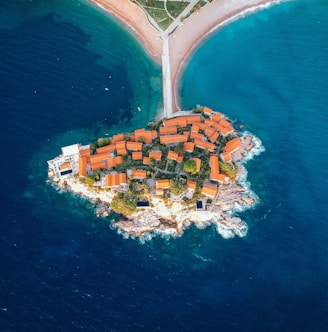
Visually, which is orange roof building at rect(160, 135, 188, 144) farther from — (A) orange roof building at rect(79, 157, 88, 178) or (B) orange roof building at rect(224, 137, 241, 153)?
(A) orange roof building at rect(79, 157, 88, 178)

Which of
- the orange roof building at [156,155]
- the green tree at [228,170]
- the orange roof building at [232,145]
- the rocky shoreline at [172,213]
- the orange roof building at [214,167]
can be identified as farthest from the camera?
the orange roof building at [232,145]

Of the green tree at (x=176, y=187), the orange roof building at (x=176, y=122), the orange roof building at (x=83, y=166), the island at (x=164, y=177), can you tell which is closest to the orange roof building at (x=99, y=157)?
the island at (x=164, y=177)

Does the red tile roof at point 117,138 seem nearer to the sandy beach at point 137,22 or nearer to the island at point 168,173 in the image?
the island at point 168,173

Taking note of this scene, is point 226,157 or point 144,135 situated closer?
point 226,157

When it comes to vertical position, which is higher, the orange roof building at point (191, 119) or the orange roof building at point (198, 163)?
the orange roof building at point (191, 119)

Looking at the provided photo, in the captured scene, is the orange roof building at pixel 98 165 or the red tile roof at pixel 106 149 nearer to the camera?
the orange roof building at pixel 98 165

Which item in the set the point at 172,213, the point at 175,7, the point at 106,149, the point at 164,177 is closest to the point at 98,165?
the point at 106,149

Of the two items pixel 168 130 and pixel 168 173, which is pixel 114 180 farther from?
pixel 168 130
